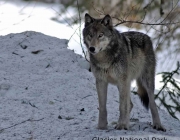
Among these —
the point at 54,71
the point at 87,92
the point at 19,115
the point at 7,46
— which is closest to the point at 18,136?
the point at 19,115

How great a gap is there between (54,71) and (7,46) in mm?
1251

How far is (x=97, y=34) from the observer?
4.86m

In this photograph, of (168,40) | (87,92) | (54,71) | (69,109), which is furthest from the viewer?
(168,40)

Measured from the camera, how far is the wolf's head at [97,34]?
187 inches

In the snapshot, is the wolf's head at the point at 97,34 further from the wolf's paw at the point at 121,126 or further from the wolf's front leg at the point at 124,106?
the wolf's paw at the point at 121,126

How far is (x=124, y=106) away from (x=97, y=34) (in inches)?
39.5

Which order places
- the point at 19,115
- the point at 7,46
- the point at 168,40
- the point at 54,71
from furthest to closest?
the point at 168,40, the point at 7,46, the point at 54,71, the point at 19,115

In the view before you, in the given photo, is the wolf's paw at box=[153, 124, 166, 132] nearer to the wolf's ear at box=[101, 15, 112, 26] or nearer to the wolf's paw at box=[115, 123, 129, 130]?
the wolf's paw at box=[115, 123, 129, 130]

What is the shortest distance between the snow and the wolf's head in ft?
3.49

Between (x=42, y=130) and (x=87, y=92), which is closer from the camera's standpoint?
(x=42, y=130)

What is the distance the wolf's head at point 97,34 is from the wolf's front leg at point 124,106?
0.56 meters

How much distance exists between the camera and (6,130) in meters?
4.89

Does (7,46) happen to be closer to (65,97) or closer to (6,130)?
(65,97)

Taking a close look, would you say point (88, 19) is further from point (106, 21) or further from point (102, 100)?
point (102, 100)
